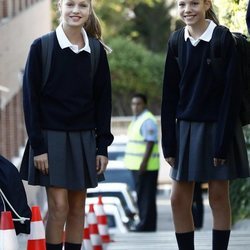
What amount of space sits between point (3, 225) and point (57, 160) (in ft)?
2.55

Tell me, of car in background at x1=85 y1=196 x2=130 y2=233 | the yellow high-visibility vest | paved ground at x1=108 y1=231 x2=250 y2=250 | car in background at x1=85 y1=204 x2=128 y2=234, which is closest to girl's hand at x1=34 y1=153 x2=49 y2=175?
paved ground at x1=108 y1=231 x2=250 y2=250

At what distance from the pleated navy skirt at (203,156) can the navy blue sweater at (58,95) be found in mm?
617

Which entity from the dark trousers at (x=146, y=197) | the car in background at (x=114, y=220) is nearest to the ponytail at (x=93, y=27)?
the dark trousers at (x=146, y=197)

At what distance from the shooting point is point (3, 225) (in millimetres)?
7875

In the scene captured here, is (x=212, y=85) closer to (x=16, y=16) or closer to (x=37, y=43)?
(x=37, y=43)

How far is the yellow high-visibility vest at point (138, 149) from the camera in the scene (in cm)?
1803

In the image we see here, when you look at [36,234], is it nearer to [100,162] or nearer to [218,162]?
[100,162]

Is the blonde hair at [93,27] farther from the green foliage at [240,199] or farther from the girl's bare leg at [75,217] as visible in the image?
the green foliage at [240,199]

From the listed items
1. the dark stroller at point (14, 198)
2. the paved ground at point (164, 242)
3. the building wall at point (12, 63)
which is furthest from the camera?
the building wall at point (12, 63)

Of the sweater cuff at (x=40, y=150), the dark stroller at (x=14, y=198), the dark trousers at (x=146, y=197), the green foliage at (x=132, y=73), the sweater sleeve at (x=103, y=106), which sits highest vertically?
the sweater sleeve at (x=103, y=106)

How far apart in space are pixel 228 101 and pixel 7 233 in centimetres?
172

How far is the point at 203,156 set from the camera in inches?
345

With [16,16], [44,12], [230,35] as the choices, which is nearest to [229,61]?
[230,35]

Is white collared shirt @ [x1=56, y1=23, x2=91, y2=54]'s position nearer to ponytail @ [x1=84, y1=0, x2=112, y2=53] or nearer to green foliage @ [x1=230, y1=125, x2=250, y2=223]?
ponytail @ [x1=84, y1=0, x2=112, y2=53]
